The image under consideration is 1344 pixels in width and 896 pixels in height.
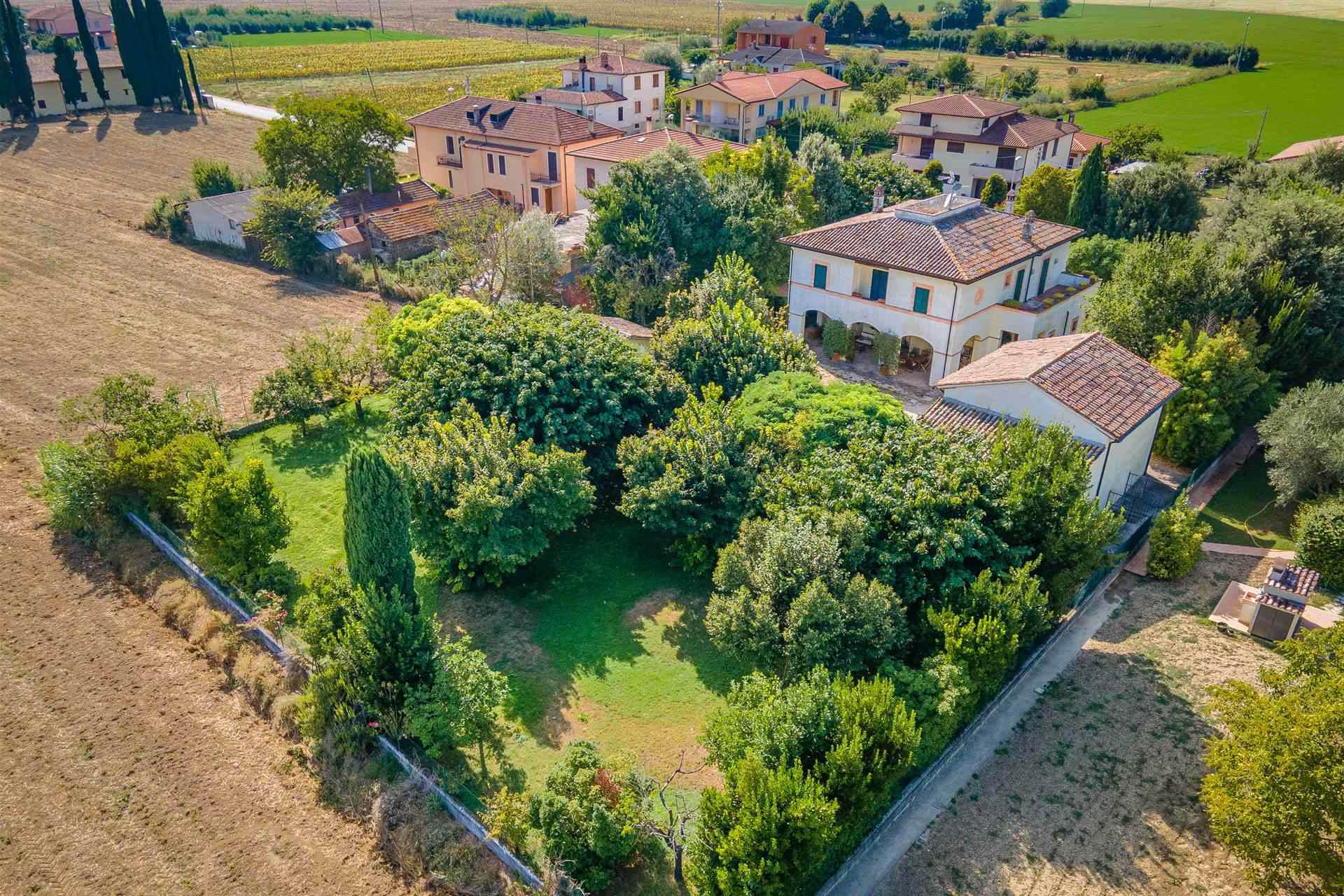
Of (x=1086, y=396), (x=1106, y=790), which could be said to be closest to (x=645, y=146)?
(x=1086, y=396)

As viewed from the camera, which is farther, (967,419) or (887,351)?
(887,351)

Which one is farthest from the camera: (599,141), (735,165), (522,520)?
(599,141)

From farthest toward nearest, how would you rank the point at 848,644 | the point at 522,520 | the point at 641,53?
the point at 641,53
the point at 522,520
the point at 848,644

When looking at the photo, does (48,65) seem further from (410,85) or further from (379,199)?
(379,199)

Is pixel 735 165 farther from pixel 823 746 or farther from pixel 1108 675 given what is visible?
pixel 823 746

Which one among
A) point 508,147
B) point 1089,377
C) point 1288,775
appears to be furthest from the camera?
point 508,147

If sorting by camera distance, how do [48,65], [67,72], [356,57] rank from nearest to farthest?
[67,72] < [48,65] < [356,57]

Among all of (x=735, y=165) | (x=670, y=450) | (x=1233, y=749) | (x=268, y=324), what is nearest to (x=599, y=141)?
(x=735, y=165)

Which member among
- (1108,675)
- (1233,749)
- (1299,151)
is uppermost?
(1299,151)
